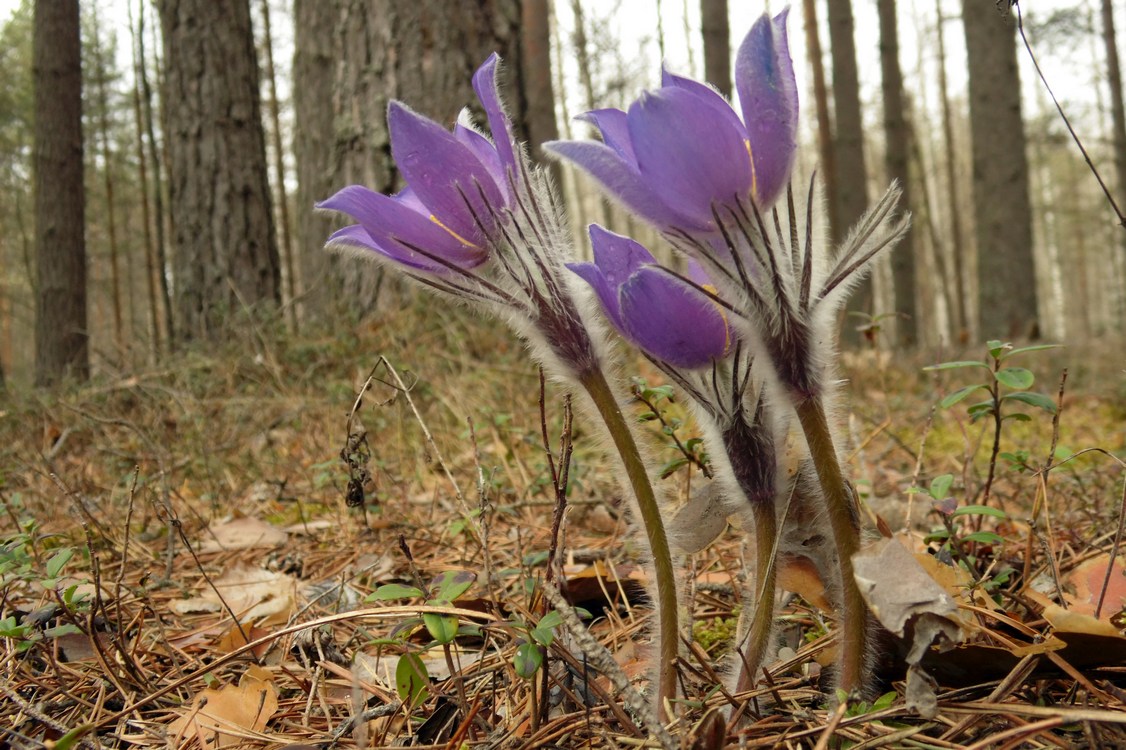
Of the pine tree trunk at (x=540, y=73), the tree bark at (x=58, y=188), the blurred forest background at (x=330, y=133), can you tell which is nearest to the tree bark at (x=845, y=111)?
the blurred forest background at (x=330, y=133)

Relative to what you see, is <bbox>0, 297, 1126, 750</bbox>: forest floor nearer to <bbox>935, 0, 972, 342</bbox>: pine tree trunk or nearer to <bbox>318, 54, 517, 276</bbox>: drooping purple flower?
<bbox>318, 54, 517, 276</bbox>: drooping purple flower

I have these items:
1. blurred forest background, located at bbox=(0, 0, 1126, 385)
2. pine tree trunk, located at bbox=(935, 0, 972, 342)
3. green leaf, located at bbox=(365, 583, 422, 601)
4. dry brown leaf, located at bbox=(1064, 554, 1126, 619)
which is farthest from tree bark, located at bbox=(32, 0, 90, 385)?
pine tree trunk, located at bbox=(935, 0, 972, 342)

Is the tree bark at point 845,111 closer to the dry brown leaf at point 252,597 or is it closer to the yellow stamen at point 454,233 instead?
the dry brown leaf at point 252,597

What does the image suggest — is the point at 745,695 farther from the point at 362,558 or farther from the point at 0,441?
the point at 0,441

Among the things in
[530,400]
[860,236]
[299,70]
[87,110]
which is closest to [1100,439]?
[530,400]

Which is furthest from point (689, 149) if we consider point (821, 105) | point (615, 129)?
point (821, 105)
